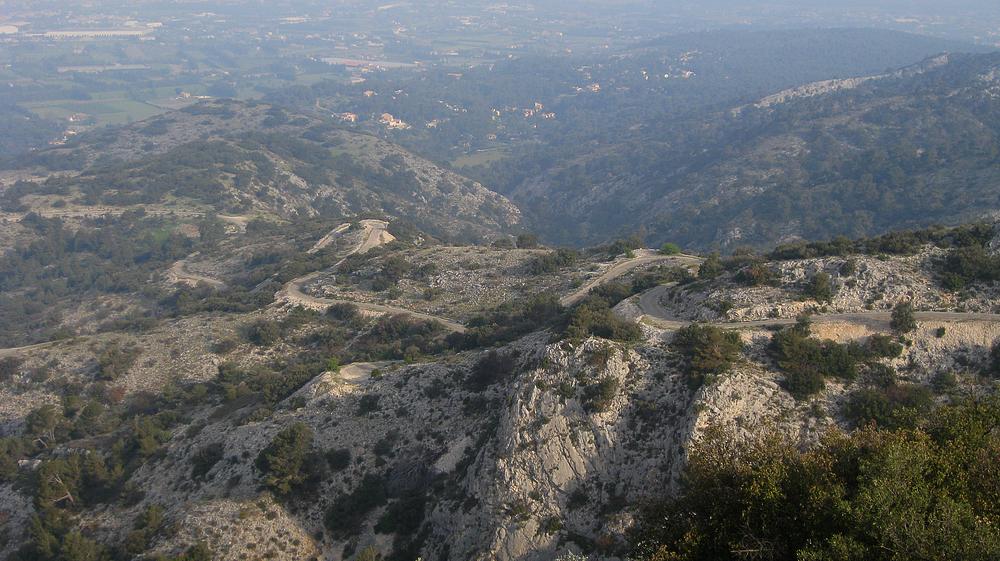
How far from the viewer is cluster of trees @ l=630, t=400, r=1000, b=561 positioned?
1858cm

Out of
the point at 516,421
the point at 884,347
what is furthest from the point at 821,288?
the point at 516,421

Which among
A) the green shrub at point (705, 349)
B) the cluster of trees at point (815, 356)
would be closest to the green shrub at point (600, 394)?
the green shrub at point (705, 349)

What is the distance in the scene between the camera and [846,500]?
2105 centimetres

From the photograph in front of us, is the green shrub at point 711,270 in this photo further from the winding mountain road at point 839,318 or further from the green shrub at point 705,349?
the green shrub at point 705,349

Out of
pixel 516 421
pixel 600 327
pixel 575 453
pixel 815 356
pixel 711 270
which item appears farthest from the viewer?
pixel 711 270

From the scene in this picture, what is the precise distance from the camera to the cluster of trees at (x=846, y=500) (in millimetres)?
18578

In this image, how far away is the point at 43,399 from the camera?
2844 inches

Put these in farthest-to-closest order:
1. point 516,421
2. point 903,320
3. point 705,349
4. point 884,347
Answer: point 903,320 < point 516,421 < point 705,349 < point 884,347

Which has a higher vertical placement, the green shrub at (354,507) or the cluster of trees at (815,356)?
the cluster of trees at (815,356)

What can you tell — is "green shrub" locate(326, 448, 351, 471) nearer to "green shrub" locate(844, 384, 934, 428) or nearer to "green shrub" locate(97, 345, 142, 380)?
"green shrub" locate(844, 384, 934, 428)

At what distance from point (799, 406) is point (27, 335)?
12288cm

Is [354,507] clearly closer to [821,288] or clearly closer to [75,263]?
[821,288]

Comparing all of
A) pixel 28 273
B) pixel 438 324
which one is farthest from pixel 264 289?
pixel 28 273

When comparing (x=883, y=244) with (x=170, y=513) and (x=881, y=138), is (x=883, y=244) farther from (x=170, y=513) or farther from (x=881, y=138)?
(x=881, y=138)
